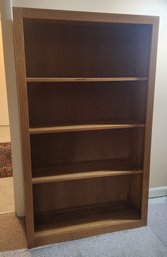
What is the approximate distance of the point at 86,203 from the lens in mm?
2219

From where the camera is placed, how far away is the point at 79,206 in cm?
220

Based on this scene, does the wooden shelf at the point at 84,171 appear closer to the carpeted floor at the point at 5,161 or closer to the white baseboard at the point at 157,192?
the white baseboard at the point at 157,192

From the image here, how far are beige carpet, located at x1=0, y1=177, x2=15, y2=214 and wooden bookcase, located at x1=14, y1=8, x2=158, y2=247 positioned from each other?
40cm

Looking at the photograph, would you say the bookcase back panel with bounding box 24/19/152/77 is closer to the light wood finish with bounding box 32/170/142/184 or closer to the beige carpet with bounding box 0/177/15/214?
the light wood finish with bounding box 32/170/142/184

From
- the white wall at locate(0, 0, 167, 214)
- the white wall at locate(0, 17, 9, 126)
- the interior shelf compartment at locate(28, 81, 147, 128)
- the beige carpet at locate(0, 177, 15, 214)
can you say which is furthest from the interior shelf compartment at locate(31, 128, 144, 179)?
the white wall at locate(0, 17, 9, 126)

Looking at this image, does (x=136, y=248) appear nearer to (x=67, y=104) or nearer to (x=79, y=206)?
(x=79, y=206)

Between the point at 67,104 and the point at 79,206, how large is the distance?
93 cm

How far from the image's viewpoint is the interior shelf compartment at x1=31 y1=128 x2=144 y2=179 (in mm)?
1931

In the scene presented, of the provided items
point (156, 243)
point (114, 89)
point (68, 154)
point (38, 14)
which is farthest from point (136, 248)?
point (38, 14)

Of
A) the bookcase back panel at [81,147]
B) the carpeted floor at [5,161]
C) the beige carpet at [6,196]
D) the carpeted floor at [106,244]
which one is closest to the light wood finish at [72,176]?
the bookcase back panel at [81,147]

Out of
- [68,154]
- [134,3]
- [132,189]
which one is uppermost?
[134,3]

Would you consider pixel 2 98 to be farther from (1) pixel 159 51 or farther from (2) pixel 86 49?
(1) pixel 159 51

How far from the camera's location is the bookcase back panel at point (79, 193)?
2086 millimetres

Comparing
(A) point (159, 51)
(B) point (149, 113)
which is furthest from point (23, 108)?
(A) point (159, 51)
